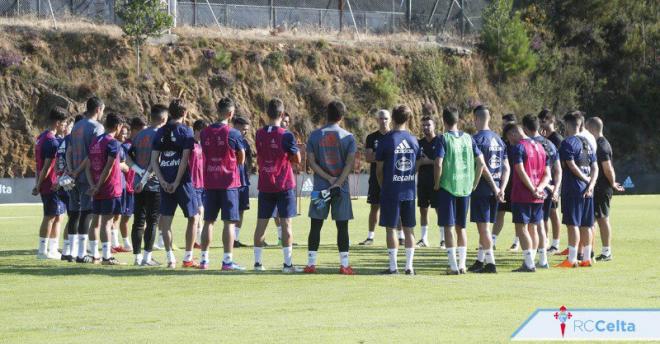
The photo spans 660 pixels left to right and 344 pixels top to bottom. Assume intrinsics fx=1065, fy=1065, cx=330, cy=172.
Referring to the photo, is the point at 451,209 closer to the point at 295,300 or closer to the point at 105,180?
the point at 295,300

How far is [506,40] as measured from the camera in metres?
57.4

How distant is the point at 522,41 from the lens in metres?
57.6

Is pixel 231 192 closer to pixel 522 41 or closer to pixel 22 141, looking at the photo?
pixel 22 141

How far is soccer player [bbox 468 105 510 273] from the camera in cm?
1452

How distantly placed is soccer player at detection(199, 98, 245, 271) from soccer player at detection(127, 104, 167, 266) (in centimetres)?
97

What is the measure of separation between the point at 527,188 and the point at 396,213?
202 centimetres

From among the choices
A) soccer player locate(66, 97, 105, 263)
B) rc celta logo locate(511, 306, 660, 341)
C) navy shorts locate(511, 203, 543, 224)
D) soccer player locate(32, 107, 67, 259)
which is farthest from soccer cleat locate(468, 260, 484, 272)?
soccer player locate(32, 107, 67, 259)

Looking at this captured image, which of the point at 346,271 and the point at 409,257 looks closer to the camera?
the point at 409,257

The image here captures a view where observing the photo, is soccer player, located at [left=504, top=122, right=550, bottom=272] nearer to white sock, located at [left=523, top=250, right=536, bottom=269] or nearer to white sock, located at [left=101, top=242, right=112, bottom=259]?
white sock, located at [left=523, top=250, right=536, bottom=269]

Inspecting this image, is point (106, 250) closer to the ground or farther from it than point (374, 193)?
closer to the ground

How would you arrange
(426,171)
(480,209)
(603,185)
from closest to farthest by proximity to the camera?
(480,209) → (603,185) → (426,171)

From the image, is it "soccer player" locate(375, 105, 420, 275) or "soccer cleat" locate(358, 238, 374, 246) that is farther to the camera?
"soccer cleat" locate(358, 238, 374, 246)

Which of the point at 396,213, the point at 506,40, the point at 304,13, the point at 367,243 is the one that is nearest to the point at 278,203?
the point at 396,213

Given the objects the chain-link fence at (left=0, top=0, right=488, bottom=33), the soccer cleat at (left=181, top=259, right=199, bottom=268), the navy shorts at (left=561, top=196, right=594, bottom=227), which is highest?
the chain-link fence at (left=0, top=0, right=488, bottom=33)
